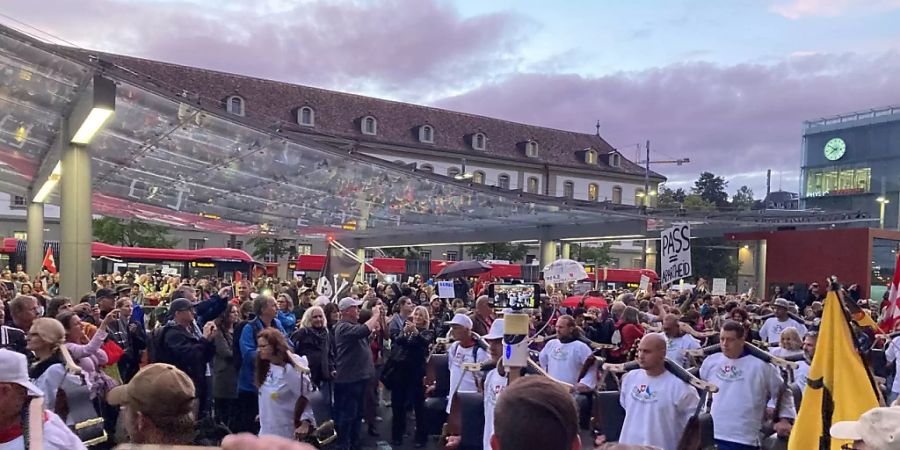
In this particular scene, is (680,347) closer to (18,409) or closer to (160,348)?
(160,348)

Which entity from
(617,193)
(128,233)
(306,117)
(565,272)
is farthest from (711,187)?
(565,272)

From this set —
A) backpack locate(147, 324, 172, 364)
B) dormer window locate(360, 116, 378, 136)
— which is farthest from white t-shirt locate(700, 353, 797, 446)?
dormer window locate(360, 116, 378, 136)

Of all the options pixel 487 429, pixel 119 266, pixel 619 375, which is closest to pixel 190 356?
pixel 487 429

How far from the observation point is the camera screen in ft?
64.7

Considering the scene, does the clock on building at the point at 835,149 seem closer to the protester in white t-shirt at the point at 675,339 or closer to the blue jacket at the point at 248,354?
the protester in white t-shirt at the point at 675,339

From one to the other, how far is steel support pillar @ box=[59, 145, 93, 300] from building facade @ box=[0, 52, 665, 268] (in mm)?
44269

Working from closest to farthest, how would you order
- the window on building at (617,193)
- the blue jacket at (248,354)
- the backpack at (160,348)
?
the blue jacket at (248,354) < the backpack at (160,348) < the window on building at (617,193)

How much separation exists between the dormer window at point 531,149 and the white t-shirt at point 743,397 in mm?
71087

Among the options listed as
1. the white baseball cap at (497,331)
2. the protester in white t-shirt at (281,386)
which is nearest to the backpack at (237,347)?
the protester in white t-shirt at (281,386)

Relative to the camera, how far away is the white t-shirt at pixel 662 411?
5516 mm

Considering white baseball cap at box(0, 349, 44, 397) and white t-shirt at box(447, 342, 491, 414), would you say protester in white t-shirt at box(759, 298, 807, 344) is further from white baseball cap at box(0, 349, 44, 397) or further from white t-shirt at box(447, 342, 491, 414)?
white baseball cap at box(0, 349, 44, 397)

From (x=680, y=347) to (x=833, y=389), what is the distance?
5.07 meters

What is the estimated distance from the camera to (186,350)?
8242 mm

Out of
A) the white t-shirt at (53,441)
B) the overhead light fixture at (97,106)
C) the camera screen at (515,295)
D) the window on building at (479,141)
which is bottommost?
the camera screen at (515,295)
